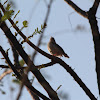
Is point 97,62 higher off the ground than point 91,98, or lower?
higher

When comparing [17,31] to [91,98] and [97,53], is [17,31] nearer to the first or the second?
[97,53]

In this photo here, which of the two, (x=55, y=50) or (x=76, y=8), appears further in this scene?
(x=55, y=50)

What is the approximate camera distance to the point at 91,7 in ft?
11.3

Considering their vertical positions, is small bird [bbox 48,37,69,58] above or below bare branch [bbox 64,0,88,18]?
above

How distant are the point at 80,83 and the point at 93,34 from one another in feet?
2.26

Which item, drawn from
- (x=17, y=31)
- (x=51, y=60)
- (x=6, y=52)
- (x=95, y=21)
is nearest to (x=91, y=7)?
(x=95, y=21)

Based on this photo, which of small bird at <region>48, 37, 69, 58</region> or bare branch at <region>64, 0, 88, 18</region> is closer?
bare branch at <region>64, 0, 88, 18</region>

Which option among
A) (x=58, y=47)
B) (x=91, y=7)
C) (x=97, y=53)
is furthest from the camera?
(x=58, y=47)

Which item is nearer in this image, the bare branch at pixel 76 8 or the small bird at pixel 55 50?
the bare branch at pixel 76 8

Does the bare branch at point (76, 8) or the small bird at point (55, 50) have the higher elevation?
the small bird at point (55, 50)

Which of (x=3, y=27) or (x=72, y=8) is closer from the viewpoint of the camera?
(x=3, y=27)

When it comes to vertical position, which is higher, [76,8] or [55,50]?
[55,50]

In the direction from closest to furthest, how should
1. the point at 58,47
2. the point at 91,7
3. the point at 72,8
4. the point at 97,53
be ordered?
1. the point at 97,53
2. the point at 91,7
3. the point at 72,8
4. the point at 58,47

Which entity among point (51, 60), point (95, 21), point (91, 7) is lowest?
point (51, 60)
